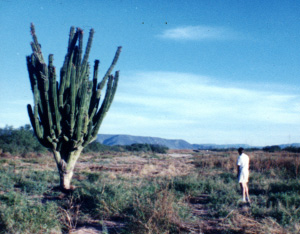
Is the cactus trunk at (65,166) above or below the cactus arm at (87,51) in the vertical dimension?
below

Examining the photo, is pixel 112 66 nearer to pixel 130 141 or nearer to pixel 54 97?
pixel 54 97

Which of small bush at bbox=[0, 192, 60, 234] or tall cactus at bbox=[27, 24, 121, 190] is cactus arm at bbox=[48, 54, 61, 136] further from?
small bush at bbox=[0, 192, 60, 234]

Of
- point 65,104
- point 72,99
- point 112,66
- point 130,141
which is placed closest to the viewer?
point 72,99

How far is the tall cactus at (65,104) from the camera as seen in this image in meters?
7.48

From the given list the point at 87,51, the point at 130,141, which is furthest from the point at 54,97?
the point at 130,141

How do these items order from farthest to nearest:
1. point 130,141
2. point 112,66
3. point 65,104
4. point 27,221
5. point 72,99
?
point 130,141 → point 112,66 → point 65,104 → point 72,99 → point 27,221

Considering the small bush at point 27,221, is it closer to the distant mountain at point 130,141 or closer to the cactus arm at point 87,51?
the cactus arm at point 87,51

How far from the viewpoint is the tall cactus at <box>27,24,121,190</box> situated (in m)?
7.48

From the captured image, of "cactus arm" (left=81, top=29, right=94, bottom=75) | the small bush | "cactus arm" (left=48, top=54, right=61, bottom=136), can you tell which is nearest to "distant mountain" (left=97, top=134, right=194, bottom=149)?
"cactus arm" (left=81, top=29, right=94, bottom=75)

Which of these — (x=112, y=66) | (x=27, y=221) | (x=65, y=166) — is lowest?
(x=27, y=221)

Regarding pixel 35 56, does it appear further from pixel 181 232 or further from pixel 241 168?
pixel 241 168

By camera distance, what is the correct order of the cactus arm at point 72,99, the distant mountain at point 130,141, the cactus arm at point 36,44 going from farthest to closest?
the distant mountain at point 130,141 < the cactus arm at point 36,44 < the cactus arm at point 72,99

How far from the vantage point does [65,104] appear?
25.7 ft

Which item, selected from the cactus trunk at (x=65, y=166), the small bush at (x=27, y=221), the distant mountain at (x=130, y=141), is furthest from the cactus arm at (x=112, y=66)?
the distant mountain at (x=130, y=141)
